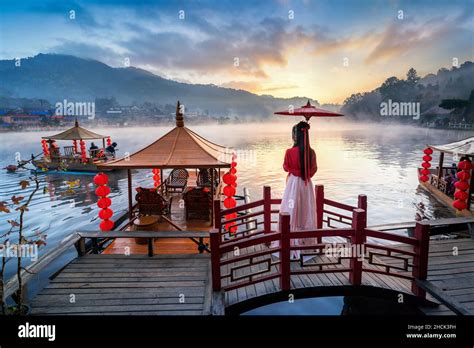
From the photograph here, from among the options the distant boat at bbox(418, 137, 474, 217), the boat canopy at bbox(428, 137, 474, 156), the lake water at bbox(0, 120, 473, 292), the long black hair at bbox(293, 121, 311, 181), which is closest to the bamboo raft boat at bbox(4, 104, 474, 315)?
the long black hair at bbox(293, 121, 311, 181)

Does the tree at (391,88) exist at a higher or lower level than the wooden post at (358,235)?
higher

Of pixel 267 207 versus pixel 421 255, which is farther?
pixel 267 207

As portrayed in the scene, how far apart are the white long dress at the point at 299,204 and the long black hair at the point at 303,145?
0.20 metres

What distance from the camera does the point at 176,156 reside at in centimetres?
838

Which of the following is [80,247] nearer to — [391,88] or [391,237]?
[391,237]

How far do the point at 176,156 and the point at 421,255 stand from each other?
6420 mm

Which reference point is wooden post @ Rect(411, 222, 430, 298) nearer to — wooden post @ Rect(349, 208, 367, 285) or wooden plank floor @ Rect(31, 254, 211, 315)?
wooden post @ Rect(349, 208, 367, 285)

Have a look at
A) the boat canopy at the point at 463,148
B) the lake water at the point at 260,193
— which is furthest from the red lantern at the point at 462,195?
the lake water at the point at 260,193

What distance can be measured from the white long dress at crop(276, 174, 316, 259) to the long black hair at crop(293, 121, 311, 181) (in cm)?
20

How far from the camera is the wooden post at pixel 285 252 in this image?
4.72m

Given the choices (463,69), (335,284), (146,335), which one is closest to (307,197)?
(335,284)

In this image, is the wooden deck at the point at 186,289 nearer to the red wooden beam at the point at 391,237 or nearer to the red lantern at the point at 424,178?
the red wooden beam at the point at 391,237

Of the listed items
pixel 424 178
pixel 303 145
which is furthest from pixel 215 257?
pixel 424 178

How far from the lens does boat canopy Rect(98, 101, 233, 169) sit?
307 inches
